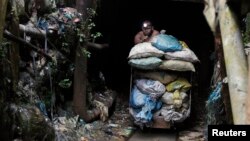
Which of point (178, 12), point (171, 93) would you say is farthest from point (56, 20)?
point (178, 12)

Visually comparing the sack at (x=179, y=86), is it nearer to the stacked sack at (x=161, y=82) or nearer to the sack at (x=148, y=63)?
the stacked sack at (x=161, y=82)

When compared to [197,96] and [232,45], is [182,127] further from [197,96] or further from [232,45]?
[232,45]

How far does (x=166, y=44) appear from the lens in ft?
21.4

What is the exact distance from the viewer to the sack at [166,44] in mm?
6488

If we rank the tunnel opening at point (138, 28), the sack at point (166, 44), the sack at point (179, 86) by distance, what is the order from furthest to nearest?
the tunnel opening at point (138, 28) < the sack at point (179, 86) < the sack at point (166, 44)

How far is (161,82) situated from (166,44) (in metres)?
0.61

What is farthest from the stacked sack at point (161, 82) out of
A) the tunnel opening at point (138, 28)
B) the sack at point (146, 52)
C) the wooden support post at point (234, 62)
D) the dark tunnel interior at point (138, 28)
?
the wooden support post at point (234, 62)

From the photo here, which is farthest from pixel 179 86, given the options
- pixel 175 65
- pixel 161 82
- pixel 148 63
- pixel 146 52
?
pixel 146 52

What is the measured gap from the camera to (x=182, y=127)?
7.18m

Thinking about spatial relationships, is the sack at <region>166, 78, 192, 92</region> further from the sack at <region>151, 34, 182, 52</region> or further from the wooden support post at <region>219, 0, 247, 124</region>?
the wooden support post at <region>219, 0, 247, 124</region>

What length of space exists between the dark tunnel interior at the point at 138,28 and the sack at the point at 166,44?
240 centimetres

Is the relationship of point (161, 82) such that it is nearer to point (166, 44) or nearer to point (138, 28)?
point (166, 44)

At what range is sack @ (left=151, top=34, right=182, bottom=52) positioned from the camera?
649 cm

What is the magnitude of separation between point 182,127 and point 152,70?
1.25 meters
